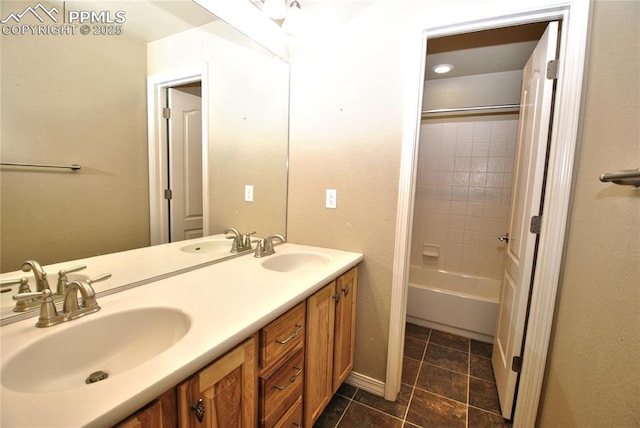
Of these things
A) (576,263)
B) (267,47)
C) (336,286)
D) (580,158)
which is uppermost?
(267,47)

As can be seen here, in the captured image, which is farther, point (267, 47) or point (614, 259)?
point (267, 47)

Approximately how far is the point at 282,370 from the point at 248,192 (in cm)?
108

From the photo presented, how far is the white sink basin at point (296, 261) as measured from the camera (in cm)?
157

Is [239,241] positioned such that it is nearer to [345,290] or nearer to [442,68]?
[345,290]

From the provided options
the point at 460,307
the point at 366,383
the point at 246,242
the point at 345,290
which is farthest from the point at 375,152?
the point at 460,307

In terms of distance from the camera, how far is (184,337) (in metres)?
0.72

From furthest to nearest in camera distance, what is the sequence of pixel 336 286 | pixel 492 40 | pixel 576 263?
pixel 492 40
pixel 336 286
pixel 576 263

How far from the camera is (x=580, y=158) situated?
117 cm

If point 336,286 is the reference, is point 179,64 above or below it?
above

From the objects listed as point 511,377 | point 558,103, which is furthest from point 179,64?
point 511,377

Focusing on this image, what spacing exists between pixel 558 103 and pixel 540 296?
34.7 inches

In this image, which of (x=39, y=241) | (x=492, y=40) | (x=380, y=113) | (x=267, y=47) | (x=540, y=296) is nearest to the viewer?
(x=39, y=241)

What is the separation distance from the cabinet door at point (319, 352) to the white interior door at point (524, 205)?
3.16 ft

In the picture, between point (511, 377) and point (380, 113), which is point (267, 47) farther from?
point (511, 377)
